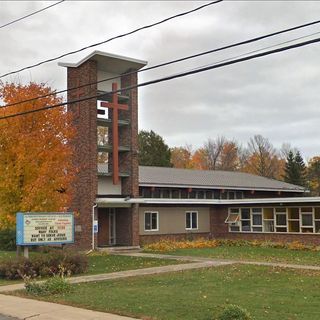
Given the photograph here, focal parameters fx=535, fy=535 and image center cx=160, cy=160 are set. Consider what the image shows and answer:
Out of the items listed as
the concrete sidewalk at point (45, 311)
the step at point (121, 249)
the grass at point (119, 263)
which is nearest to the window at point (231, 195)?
the step at point (121, 249)

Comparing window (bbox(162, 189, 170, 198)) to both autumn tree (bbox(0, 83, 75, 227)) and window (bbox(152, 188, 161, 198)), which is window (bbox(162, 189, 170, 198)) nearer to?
window (bbox(152, 188, 161, 198))

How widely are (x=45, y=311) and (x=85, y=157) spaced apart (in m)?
21.2

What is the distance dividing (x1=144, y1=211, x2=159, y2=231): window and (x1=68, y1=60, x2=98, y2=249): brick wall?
5451 mm

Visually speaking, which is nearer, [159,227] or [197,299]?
[197,299]

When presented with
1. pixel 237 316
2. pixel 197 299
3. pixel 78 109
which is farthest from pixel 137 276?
pixel 78 109

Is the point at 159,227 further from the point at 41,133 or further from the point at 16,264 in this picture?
the point at 16,264

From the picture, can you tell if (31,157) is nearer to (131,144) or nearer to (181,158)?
(131,144)

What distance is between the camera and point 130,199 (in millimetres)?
34406

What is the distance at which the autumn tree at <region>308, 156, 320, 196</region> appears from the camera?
3305 inches

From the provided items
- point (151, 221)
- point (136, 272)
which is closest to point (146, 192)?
point (151, 221)

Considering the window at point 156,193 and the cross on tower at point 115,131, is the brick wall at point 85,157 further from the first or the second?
the window at point 156,193

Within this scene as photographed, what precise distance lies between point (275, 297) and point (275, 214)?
2483 centimetres

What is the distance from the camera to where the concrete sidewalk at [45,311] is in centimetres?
1175

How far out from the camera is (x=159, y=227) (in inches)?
1499
